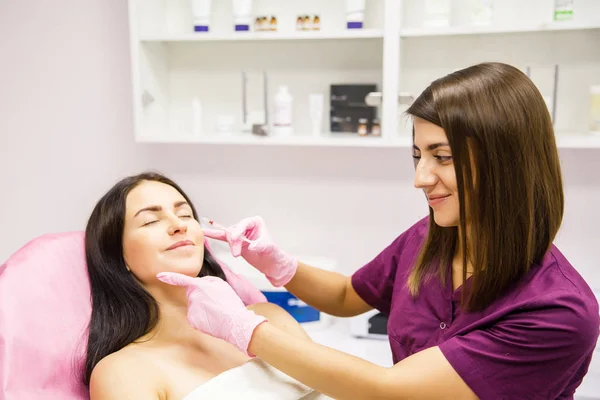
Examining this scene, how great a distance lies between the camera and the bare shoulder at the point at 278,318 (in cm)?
147

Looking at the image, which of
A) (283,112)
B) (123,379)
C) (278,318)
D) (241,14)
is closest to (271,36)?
(241,14)

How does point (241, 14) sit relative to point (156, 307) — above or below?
above

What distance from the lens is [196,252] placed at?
1.42 m

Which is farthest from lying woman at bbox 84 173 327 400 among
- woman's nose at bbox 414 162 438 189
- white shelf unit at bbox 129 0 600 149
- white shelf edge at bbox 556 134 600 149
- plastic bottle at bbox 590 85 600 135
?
plastic bottle at bbox 590 85 600 135

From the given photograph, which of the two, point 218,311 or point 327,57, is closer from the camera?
point 218,311

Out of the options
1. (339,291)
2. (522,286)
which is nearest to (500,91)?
(522,286)

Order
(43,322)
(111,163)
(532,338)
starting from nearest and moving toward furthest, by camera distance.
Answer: (532,338) → (43,322) → (111,163)

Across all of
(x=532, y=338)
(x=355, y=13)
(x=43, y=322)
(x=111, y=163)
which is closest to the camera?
(x=532, y=338)

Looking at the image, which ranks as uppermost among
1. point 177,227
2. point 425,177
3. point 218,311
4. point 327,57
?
point 327,57

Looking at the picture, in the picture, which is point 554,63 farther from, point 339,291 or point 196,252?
point 196,252

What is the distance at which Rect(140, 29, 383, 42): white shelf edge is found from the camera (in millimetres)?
1864

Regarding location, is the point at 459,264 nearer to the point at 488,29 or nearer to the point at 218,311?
the point at 218,311

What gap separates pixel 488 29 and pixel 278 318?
3.38 feet

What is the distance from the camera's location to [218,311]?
4.03 feet
